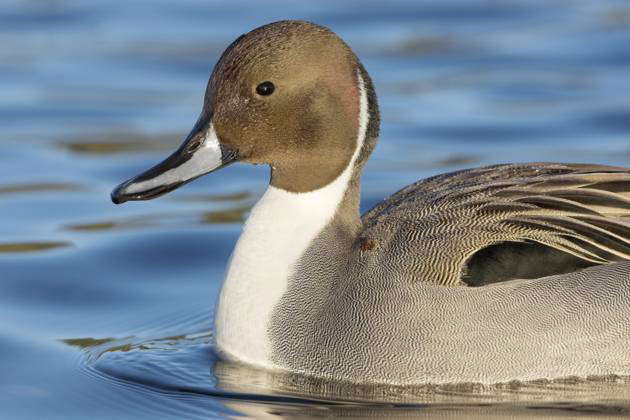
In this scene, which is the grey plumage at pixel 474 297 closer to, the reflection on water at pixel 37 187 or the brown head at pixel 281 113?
the brown head at pixel 281 113

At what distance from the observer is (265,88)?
5.91m

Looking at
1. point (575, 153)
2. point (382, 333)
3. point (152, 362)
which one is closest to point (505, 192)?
point (382, 333)

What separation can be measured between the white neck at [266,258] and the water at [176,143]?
14cm

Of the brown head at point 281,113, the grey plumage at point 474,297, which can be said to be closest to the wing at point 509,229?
the grey plumage at point 474,297

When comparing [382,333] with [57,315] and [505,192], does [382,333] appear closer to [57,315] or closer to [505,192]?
[505,192]

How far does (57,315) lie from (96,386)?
3.54ft

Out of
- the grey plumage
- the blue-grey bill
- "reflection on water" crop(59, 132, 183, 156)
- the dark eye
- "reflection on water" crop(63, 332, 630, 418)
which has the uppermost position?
"reflection on water" crop(59, 132, 183, 156)

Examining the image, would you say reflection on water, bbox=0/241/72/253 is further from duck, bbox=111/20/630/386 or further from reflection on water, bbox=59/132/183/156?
duck, bbox=111/20/630/386

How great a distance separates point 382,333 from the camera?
5719mm

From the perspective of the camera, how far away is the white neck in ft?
19.5

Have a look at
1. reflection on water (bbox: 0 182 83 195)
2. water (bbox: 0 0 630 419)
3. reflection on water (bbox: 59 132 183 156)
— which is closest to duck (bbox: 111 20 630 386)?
water (bbox: 0 0 630 419)

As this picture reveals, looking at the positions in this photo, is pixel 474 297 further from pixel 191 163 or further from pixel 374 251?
pixel 191 163

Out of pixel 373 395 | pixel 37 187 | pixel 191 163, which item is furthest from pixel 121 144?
pixel 373 395

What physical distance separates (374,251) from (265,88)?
0.75m
